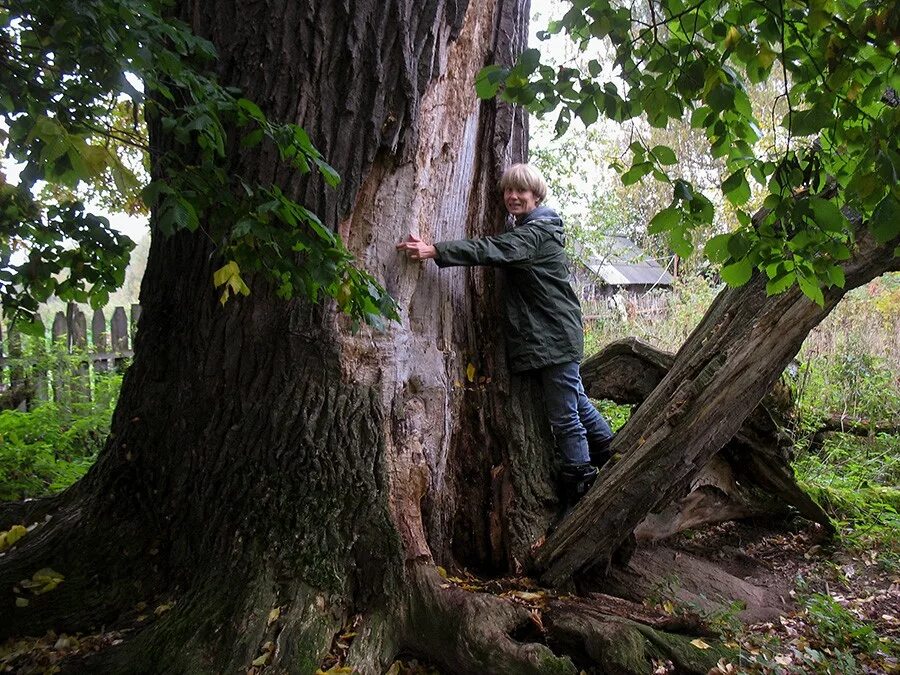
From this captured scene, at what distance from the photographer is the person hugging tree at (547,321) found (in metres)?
3.54

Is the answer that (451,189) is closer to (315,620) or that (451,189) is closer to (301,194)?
(301,194)

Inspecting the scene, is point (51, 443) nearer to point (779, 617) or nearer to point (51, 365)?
point (51, 365)

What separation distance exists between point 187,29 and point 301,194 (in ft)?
2.61

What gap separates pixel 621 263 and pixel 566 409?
14272 millimetres

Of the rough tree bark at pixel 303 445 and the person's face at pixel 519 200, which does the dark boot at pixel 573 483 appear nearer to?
the rough tree bark at pixel 303 445

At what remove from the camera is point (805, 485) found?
5.11 metres

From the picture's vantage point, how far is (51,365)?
21.8 ft

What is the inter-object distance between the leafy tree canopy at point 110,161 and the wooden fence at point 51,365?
176 inches

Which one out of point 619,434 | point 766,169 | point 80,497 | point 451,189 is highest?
point 451,189

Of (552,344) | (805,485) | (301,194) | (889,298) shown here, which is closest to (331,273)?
(301,194)

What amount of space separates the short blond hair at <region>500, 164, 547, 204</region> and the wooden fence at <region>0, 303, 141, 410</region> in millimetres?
4387

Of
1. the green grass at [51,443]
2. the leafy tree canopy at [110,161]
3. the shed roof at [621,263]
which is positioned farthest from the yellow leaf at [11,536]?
the shed roof at [621,263]

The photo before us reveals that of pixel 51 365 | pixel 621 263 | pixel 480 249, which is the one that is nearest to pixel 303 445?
pixel 480 249

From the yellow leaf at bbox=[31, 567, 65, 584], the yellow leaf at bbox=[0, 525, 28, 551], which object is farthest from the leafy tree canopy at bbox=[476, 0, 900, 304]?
the yellow leaf at bbox=[0, 525, 28, 551]
